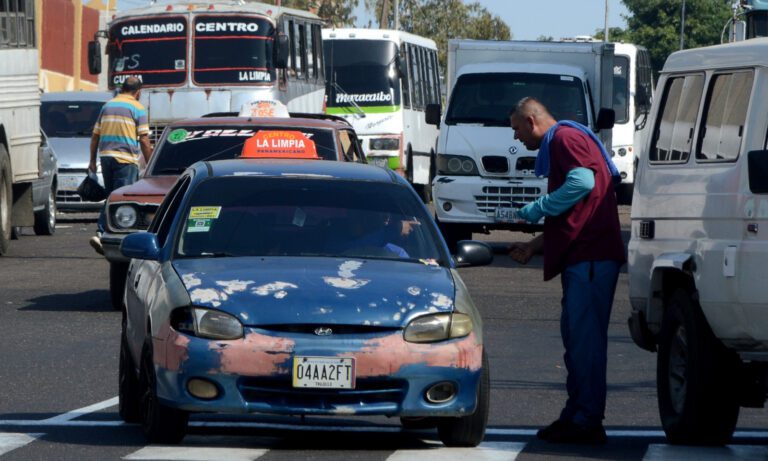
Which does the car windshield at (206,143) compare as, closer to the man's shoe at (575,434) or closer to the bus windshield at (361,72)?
the man's shoe at (575,434)

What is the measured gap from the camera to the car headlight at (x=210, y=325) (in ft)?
28.1

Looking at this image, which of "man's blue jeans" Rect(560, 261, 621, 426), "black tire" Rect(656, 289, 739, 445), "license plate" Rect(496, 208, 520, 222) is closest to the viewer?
"black tire" Rect(656, 289, 739, 445)

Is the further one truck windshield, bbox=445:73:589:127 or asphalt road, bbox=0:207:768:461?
truck windshield, bbox=445:73:589:127

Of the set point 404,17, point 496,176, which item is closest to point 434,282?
point 496,176

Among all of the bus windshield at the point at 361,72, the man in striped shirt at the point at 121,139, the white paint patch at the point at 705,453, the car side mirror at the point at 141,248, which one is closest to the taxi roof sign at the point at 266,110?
the man in striped shirt at the point at 121,139

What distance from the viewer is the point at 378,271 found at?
915 cm

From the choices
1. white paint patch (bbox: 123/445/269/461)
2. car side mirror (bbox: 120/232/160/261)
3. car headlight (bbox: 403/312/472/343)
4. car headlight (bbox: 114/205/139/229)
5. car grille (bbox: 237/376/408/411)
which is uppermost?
car side mirror (bbox: 120/232/160/261)

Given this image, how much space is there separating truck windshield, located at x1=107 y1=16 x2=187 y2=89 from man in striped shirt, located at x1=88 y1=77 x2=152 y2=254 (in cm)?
855

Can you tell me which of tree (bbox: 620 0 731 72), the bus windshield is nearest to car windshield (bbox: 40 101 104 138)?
the bus windshield

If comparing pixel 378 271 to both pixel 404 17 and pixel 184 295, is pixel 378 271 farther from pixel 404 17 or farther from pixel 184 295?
pixel 404 17

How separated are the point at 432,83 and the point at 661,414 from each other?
3560 cm

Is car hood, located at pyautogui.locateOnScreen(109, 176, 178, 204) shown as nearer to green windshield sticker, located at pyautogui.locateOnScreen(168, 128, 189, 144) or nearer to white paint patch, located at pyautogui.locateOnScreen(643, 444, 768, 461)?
green windshield sticker, located at pyautogui.locateOnScreen(168, 128, 189, 144)

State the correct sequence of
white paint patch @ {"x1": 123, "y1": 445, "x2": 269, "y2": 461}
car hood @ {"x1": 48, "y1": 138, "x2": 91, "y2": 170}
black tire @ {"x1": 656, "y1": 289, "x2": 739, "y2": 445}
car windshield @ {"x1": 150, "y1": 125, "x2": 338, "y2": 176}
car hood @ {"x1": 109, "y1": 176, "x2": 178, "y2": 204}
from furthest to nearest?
car hood @ {"x1": 48, "y1": 138, "x2": 91, "y2": 170} < car windshield @ {"x1": 150, "y1": 125, "x2": 338, "y2": 176} < car hood @ {"x1": 109, "y1": 176, "x2": 178, "y2": 204} < black tire @ {"x1": 656, "y1": 289, "x2": 739, "y2": 445} < white paint patch @ {"x1": 123, "y1": 445, "x2": 269, "y2": 461}

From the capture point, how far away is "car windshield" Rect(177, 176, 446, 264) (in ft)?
31.4
